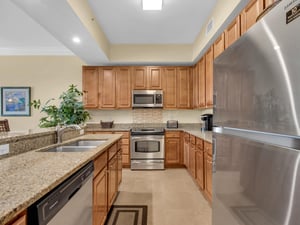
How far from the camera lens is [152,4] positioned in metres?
3.18

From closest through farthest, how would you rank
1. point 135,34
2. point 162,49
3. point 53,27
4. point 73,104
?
1. point 53,27
2. point 73,104
3. point 135,34
4. point 162,49

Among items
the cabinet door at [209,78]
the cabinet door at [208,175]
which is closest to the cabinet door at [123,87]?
the cabinet door at [209,78]

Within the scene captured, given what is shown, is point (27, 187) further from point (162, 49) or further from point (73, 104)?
point (162, 49)

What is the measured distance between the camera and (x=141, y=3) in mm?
3266

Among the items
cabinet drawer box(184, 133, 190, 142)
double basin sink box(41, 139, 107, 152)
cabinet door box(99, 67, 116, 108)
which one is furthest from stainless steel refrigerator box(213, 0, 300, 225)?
cabinet door box(99, 67, 116, 108)

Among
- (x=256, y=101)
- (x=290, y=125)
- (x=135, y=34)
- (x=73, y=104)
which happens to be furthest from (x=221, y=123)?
(x=135, y=34)

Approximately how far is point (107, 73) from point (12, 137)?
150 inches

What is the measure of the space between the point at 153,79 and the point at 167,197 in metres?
2.90

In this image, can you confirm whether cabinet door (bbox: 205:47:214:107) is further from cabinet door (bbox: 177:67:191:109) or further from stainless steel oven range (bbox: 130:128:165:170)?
stainless steel oven range (bbox: 130:128:165:170)

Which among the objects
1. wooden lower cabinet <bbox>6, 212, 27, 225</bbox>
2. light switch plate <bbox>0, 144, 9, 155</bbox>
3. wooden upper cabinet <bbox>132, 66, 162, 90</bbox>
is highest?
wooden upper cabinet <bbox>132, 66, 162, 90</bbox>

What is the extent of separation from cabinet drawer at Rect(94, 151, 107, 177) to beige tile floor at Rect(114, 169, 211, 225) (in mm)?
921

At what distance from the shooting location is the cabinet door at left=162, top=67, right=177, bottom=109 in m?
5.36

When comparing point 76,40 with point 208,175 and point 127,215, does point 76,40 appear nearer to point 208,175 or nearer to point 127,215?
point 127,215

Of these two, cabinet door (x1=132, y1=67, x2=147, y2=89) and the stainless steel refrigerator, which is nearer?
the stainless steel refrigerator
